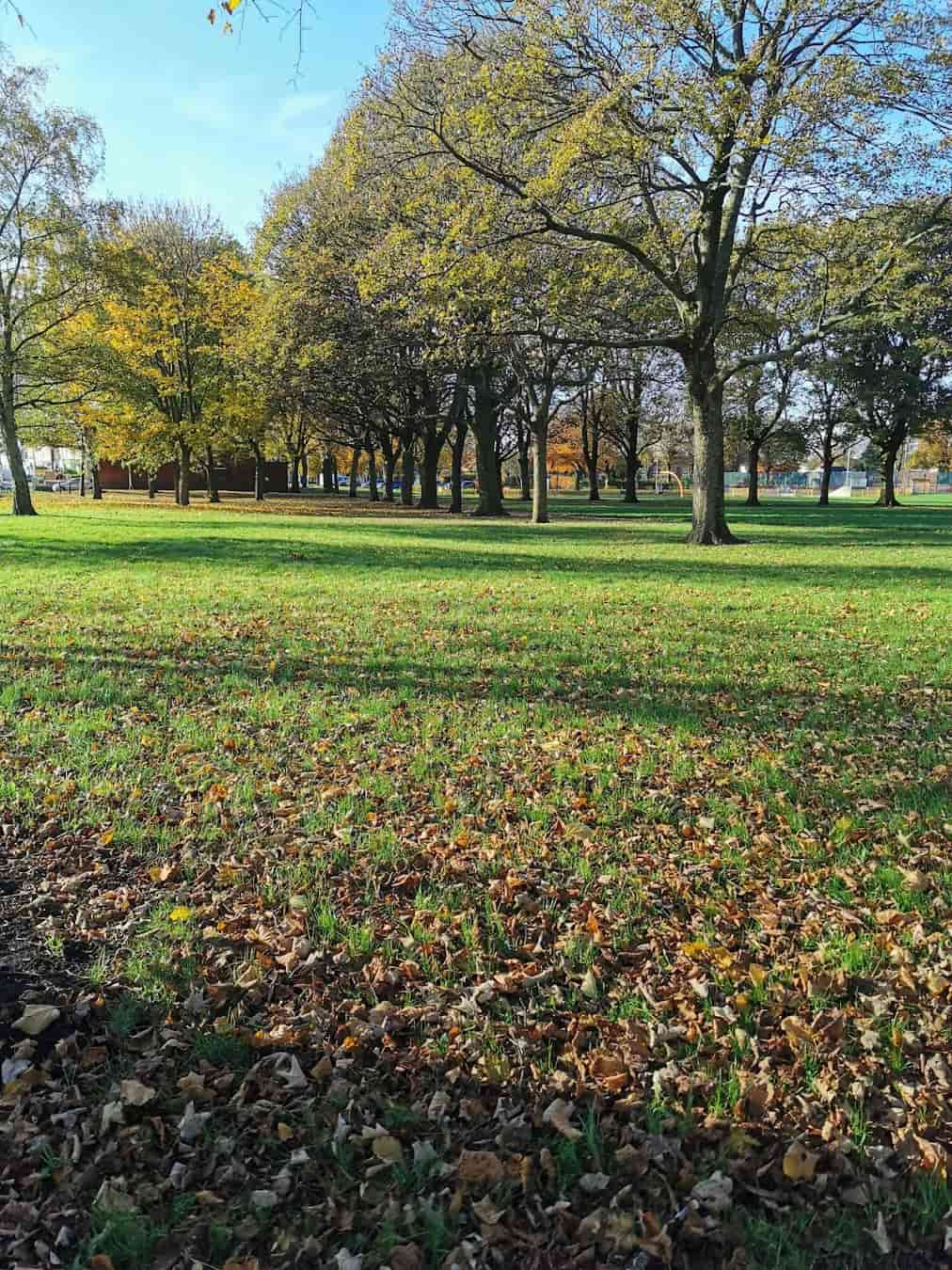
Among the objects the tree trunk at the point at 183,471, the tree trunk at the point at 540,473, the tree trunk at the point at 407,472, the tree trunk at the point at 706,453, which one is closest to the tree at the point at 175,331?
the tree trunk at the point at 183,471

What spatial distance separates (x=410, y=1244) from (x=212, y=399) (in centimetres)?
3594

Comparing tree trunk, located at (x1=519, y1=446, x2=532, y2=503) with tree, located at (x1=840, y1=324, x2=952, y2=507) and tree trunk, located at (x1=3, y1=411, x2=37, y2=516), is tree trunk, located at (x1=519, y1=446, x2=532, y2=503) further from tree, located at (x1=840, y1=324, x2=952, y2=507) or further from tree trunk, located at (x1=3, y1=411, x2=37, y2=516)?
tree trunk, located at (x1=3, y1=411, x2=37, y2=516)

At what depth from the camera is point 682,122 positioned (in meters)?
14.1

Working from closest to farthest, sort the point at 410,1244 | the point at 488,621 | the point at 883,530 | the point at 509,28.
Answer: the point at 410,1244, the point at 488,621, the point at 509,28, the point at 883,530

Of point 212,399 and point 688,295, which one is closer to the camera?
point 688,295

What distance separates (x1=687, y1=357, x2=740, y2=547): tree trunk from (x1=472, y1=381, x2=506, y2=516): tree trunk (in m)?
12.3

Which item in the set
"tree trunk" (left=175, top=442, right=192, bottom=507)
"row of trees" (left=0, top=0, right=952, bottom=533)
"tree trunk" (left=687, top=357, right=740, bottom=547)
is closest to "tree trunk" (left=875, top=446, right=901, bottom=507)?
"row of trees" (left=0, top=0, right=952, bottom=533)

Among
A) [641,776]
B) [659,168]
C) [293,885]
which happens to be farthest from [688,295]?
[293,885]

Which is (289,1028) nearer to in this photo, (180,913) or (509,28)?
(180,913)

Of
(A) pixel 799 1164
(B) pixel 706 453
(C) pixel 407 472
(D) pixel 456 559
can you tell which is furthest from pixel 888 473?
(A) pixel 799 1164

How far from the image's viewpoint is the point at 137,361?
31.4m

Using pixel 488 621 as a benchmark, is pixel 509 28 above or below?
above

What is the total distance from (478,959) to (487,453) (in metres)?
29.8

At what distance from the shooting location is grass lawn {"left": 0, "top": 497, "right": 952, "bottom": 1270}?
7.27 feet
